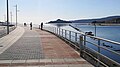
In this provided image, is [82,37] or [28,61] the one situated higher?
[82,37]

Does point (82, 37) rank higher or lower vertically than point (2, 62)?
higher

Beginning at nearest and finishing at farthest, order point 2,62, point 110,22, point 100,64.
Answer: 1. point 100,64
2. point 2,62
3. point 110,22

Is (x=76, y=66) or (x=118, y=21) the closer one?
(x=76, y=66)

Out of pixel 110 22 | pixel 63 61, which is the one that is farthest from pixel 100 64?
pixel 110 22

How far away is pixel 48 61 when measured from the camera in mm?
10648

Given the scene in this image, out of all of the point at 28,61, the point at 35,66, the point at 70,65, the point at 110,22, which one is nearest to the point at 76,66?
the point at 70,65

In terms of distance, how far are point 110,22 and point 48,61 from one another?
12056cm

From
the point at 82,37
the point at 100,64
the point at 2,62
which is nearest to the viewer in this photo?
the point at 100,64

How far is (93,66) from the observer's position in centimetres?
950

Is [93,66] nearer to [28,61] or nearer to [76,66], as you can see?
[76,66]

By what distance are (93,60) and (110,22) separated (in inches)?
4754

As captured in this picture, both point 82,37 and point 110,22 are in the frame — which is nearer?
point 82,37

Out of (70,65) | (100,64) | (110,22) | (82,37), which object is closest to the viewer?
(100,64)

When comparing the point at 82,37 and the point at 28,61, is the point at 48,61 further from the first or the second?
the point at 82,37
